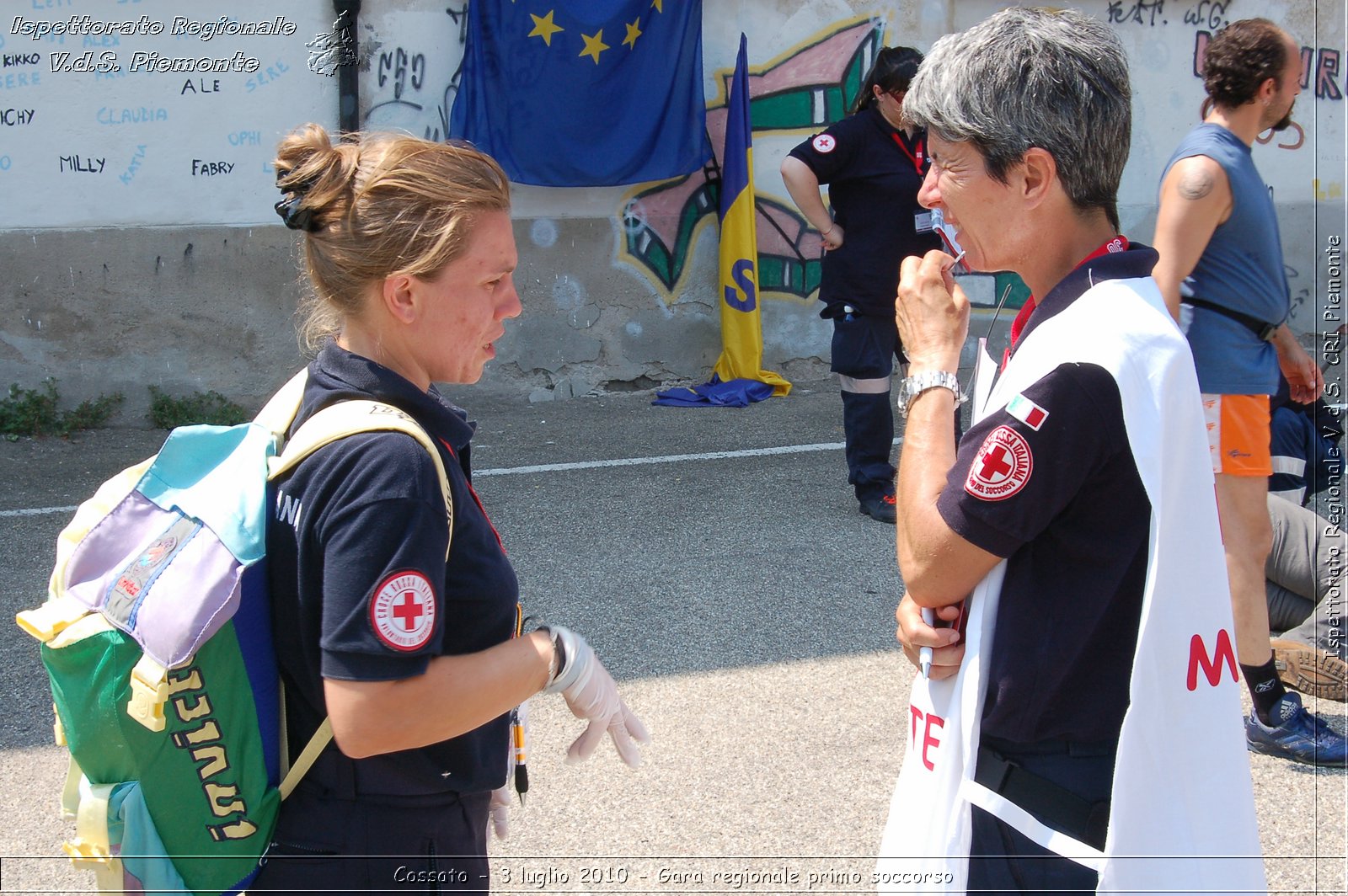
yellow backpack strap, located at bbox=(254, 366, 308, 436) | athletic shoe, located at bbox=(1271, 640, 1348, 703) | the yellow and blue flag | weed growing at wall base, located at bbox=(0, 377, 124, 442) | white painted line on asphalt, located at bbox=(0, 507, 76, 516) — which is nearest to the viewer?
yellow backpack strap, located at bbox=(254, 366, 308, 436)

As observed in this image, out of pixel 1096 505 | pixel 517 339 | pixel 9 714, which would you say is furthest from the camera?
pixel 517 339

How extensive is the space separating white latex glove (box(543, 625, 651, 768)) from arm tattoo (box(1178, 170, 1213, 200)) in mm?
2304

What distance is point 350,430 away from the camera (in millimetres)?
1495

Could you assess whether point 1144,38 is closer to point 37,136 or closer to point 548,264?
point 548,264

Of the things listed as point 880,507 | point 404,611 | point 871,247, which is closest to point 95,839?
point 404,611

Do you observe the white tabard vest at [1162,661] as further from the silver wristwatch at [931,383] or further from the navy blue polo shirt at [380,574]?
the navy blue polo shirt at [380,574]

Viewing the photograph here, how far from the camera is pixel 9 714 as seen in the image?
12.0 ft

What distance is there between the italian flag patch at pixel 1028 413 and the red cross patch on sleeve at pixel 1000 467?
0.8 inches

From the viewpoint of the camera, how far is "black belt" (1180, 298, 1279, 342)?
339 centimetres

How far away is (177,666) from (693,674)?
2702 millimetres

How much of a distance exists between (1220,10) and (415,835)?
33.7 ft

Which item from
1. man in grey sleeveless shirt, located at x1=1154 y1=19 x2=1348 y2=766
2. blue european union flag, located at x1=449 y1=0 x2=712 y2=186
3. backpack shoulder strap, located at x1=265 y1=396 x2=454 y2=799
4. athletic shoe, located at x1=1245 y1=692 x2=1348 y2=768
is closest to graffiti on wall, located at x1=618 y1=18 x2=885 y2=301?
blue european union flag, located at x1=449 y1=0 x2=712 y2=186

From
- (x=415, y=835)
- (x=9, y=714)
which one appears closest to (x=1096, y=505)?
(x=415, y=835)

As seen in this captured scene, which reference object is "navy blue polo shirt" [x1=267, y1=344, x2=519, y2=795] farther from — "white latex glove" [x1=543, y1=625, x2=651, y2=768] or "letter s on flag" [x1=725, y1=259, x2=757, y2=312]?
"letter s on flag" [x1=725, y1=259, x2=757, y2=312]
